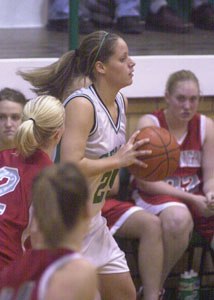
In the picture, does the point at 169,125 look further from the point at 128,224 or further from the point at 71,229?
the point at 71,229

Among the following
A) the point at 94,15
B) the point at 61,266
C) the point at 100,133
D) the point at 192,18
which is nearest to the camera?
the point at 61,266

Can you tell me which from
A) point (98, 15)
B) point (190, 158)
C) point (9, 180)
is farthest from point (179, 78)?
point (9, 180)

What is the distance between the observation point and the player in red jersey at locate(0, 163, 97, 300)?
2051 millimetres

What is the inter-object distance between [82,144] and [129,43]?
185 cm

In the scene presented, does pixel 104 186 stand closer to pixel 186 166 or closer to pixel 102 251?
pixel 102 251

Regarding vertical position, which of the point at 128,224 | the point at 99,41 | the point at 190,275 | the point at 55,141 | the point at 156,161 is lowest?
the point at 190,275

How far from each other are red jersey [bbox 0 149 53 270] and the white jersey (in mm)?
696

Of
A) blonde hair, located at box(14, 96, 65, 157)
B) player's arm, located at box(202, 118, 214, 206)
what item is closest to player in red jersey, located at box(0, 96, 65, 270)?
blonde hair, located at box(14, 96, 65, 157)

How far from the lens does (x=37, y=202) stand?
6.91 ft

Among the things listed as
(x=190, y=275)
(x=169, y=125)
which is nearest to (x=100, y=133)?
(x=169, y=125)

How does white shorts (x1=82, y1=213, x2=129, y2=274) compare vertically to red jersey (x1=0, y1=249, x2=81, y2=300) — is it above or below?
below

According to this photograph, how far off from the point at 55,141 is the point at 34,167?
0.20m

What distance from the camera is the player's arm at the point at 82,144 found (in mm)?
3465

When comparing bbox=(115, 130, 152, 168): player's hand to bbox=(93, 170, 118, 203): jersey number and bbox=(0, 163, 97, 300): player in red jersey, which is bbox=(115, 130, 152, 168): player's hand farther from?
bbox=(0, 163, 97, 300): player in red jersey
